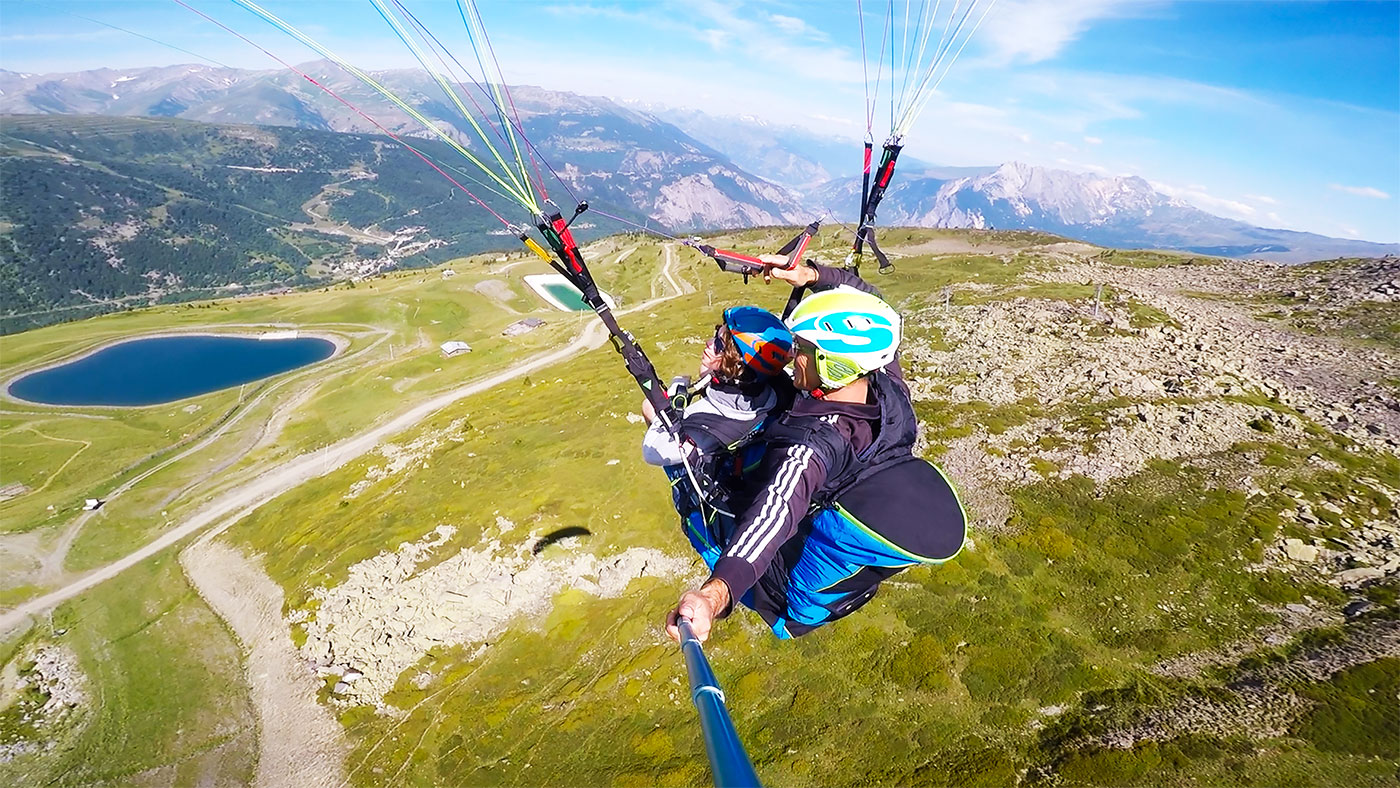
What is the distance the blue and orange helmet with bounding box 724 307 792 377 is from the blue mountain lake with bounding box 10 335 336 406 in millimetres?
116188

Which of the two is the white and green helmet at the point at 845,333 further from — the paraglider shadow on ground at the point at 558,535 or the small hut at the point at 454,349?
the small hut at the point at 454,349

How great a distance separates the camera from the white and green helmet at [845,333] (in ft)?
20.6

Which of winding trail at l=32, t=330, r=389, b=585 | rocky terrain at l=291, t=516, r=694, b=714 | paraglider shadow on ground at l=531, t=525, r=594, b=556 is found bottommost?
winding trail at l=32, t=330, r=389, b=585

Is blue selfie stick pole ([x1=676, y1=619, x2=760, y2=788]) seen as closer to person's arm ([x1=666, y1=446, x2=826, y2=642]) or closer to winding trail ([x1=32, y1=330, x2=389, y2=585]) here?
person's arm ([x1=666, y1=446, x2=826, y2=642])

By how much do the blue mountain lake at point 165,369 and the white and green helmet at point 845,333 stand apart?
118m

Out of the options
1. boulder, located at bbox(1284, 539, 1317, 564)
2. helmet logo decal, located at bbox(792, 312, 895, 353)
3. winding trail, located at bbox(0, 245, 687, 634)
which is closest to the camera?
helmet logo decal, located at bbox(792, 312, 895, 353)

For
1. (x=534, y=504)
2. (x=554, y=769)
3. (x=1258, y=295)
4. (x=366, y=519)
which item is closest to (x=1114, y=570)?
(x=554, y=769)

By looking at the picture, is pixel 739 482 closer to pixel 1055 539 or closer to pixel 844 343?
pixel 844 343

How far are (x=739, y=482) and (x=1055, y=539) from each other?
25.0 metres

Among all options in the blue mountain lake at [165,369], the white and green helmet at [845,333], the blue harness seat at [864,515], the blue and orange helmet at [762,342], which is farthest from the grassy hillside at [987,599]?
the blue mountain lake at [165,369]

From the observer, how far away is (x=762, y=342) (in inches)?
315

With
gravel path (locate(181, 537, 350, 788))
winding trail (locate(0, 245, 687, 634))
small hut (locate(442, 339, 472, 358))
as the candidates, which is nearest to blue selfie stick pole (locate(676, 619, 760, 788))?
gravel path (locate(181, 537, 350, 788))

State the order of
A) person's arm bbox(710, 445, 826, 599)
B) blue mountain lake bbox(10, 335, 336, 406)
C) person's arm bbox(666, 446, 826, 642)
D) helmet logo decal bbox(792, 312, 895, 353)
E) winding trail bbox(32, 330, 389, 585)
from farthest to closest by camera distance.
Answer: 1. blue mountain lake bbox(10, 335, 336, 406)
2. winding trail bbox(32, 330, 389, 585)
3. helmet logo decal bbox(792, 312, 895, 353)
4. person's arm bbox(710, 445, 826, 599)
5. person's arm bbox(666, 446, 826, 642)

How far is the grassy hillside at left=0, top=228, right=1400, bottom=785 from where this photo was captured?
18.3 metres
